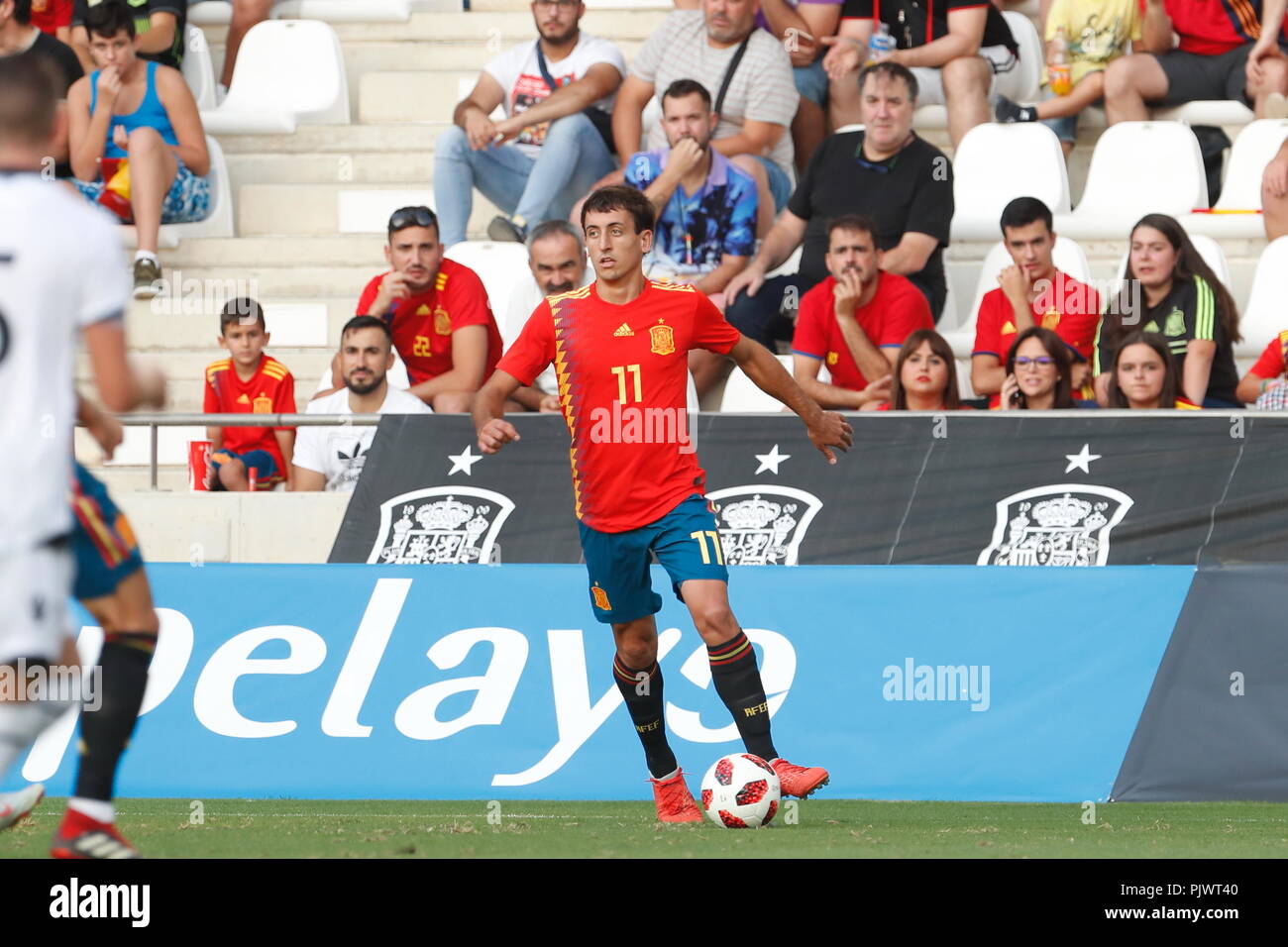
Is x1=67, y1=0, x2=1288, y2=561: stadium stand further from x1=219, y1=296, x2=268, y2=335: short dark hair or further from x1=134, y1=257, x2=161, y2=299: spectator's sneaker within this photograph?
x1=219, y1=296, x2=268, y2=335: short dark hair

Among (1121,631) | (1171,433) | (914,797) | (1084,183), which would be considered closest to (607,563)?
(914,797)

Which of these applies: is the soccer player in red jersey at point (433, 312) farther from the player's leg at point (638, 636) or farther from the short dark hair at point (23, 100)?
the short dark hair at point (23, 100)

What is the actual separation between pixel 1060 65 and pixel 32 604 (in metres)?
10.8

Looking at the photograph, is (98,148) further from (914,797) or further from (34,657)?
(34,657)

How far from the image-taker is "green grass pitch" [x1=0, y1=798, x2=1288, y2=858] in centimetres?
593

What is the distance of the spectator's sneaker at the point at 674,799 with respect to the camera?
7328 millimetres

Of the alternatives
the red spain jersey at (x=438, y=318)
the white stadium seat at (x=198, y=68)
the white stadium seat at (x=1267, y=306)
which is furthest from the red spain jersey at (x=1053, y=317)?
the white stadium seat at (x=198, y=68)

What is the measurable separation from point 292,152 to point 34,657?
1051cm

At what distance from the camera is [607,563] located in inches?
284

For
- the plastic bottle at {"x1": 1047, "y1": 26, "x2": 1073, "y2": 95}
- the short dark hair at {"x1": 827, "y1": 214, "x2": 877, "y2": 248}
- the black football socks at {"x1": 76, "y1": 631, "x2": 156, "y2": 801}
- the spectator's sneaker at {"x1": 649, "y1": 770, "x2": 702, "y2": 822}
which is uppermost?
the plastic bottle at {"x1": 1047, "y1": 26, "x2": 1073, "y2": 95}

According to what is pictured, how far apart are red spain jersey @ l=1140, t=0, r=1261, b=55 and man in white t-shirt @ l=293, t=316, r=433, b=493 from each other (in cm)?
644

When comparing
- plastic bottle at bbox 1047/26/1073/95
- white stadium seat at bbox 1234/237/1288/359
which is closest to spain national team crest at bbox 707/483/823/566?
white stadium seat at bbox 1234/237/1288/359

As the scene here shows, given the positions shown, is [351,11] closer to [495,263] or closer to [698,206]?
[495,263]

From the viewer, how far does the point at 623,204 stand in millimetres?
7102
